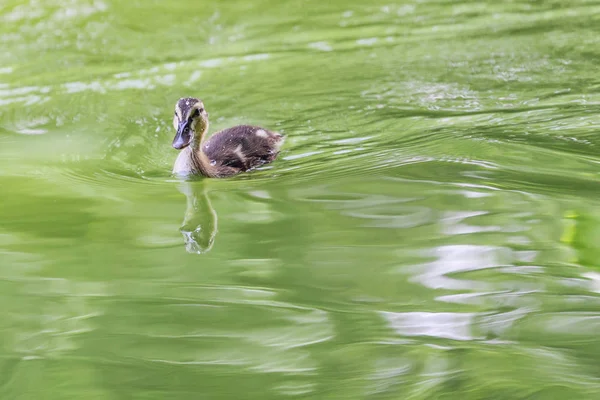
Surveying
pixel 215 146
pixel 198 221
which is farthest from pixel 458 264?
pixel 215 146

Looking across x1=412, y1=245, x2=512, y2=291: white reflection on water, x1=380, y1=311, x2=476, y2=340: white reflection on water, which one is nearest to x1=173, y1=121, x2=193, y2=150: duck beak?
x1=412, y1=245, x2=512, y2=291: white reflection on water

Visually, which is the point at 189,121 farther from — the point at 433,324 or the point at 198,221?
the point at 433,324

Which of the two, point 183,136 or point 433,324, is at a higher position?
point 183,136

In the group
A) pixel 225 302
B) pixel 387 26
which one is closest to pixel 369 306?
pixel 225 302

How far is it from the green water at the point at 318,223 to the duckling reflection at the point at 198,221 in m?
0.01

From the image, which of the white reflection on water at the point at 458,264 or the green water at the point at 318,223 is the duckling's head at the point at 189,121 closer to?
the green water at the point at 318,223

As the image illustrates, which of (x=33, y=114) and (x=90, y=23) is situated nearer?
(x=33, y=114)

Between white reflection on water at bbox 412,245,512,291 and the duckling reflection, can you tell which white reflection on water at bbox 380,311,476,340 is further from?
the duckling reflection

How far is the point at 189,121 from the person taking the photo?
4.29 meters

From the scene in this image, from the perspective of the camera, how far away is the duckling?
423cm

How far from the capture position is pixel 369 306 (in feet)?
8.11

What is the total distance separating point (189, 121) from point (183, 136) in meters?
0.14

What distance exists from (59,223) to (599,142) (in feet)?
7.84

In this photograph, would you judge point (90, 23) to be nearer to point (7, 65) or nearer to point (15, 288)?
point (7, 65)
